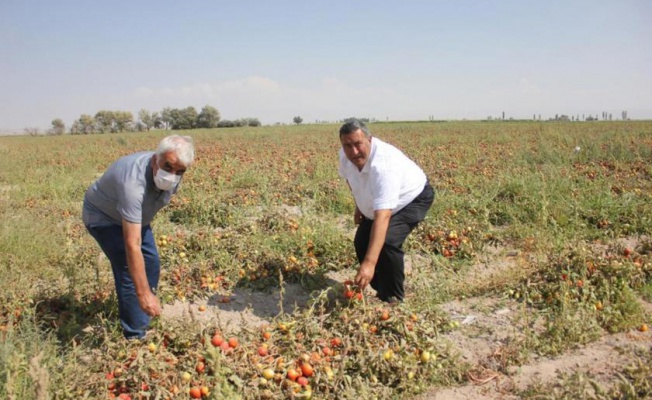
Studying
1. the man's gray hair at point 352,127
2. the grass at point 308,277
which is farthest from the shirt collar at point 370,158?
the grass at point 308,277

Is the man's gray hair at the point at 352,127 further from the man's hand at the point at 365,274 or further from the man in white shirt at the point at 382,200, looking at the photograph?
the man's hand at the point at 365,274

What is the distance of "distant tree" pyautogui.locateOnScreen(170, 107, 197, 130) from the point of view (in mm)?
64438

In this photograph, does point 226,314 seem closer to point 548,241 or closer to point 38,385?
point 38,385

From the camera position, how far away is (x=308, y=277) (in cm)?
436

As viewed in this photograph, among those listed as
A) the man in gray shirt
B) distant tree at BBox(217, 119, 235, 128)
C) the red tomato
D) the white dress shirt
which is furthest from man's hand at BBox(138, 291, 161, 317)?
A: distant tree at BBox(217, 119, 235, 128)

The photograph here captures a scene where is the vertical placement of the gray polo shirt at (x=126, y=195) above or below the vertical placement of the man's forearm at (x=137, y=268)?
above

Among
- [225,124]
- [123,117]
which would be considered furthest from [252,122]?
[123,117]

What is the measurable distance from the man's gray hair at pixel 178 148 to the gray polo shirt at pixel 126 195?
0.63ft

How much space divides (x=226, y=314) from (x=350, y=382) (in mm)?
1554

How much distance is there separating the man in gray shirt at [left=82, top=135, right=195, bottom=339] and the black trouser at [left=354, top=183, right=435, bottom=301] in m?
1.63

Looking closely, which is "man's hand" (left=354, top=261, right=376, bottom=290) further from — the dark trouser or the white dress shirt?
the dark trouser

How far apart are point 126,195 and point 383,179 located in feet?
5.53

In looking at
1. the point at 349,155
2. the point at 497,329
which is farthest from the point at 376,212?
the point at 497,329

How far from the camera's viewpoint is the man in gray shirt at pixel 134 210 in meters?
2.69
